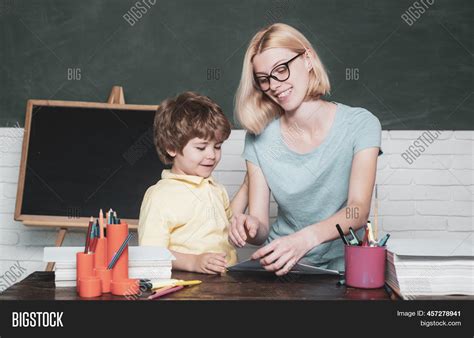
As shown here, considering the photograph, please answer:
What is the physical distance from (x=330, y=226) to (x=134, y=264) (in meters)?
0.57

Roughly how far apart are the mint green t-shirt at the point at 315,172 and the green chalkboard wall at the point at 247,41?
1152mm

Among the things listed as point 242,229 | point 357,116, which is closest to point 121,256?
point 242,229

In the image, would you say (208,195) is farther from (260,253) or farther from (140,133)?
(140,133)

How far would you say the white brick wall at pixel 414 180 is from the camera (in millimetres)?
3213

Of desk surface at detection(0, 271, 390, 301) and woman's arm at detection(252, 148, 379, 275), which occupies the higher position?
woman's arm at detection(252, 148, 379, 275)

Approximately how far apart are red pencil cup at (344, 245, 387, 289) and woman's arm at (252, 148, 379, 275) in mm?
173

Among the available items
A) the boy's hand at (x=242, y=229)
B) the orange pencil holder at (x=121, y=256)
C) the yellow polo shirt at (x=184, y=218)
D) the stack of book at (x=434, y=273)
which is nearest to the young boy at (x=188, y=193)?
the yellow polo shirt at (x=184, y=218)

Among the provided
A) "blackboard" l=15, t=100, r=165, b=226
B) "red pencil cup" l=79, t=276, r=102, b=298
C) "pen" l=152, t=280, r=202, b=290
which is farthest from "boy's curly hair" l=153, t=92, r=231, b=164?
"blackboard" l=15, t=100, r=165, b=226

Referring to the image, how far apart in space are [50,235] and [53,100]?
0.77 meters

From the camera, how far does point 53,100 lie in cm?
310

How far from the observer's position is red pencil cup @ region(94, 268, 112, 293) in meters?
1.31

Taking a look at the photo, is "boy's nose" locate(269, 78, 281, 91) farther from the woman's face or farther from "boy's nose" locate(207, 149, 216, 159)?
→ "boy's nose" locate(207, 149, 216, 159)

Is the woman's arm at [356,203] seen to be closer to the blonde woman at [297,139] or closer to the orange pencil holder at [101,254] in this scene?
the blonde woman at [297,139]
